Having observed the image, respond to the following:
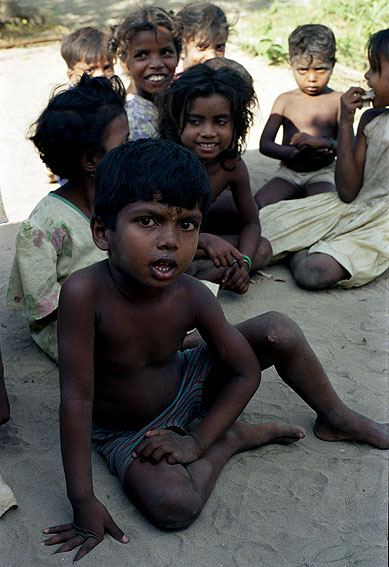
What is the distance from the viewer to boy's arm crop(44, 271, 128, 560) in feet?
6.63

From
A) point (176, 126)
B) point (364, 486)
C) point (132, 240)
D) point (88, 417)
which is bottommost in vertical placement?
point (364, 486)

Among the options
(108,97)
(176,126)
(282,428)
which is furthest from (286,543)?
(176,126)

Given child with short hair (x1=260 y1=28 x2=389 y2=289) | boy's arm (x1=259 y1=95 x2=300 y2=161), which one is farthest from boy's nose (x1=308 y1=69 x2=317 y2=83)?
child with short hair (x1=260 y1=28 x2=389 y2=289)

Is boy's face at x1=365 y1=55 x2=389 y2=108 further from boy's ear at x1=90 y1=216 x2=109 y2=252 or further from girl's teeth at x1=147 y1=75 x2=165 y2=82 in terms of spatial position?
boy's ear at x1=90 y1=216 x2=109 y2=252

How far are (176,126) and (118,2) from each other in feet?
23.9

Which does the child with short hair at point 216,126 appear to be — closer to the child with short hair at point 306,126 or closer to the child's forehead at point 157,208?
the child with short hair at point 306,126

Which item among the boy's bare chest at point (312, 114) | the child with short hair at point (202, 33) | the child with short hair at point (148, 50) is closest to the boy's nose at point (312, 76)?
the boy's bare chest at point (312, 114)

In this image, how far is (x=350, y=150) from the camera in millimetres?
3963

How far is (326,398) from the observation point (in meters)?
2.49

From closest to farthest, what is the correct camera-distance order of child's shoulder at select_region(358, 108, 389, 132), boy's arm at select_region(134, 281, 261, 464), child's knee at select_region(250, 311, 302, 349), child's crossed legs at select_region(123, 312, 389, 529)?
1. child's crossed legs at select_region(123, 312, 389, 529)
2. boy's arm at select_region(134, 281, 261, 464)
3. child's knee at select_region(250, 311, 302, 349)
4. child's shoulder at select_region(358, 108, 389, 132)

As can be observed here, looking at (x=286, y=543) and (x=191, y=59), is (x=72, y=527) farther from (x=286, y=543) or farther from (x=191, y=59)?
(x=191, y=59)

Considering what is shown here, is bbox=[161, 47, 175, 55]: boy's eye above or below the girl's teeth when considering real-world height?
above

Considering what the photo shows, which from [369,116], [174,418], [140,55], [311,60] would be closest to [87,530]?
[174,418]

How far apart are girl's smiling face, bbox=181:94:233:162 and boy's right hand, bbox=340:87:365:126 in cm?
70
